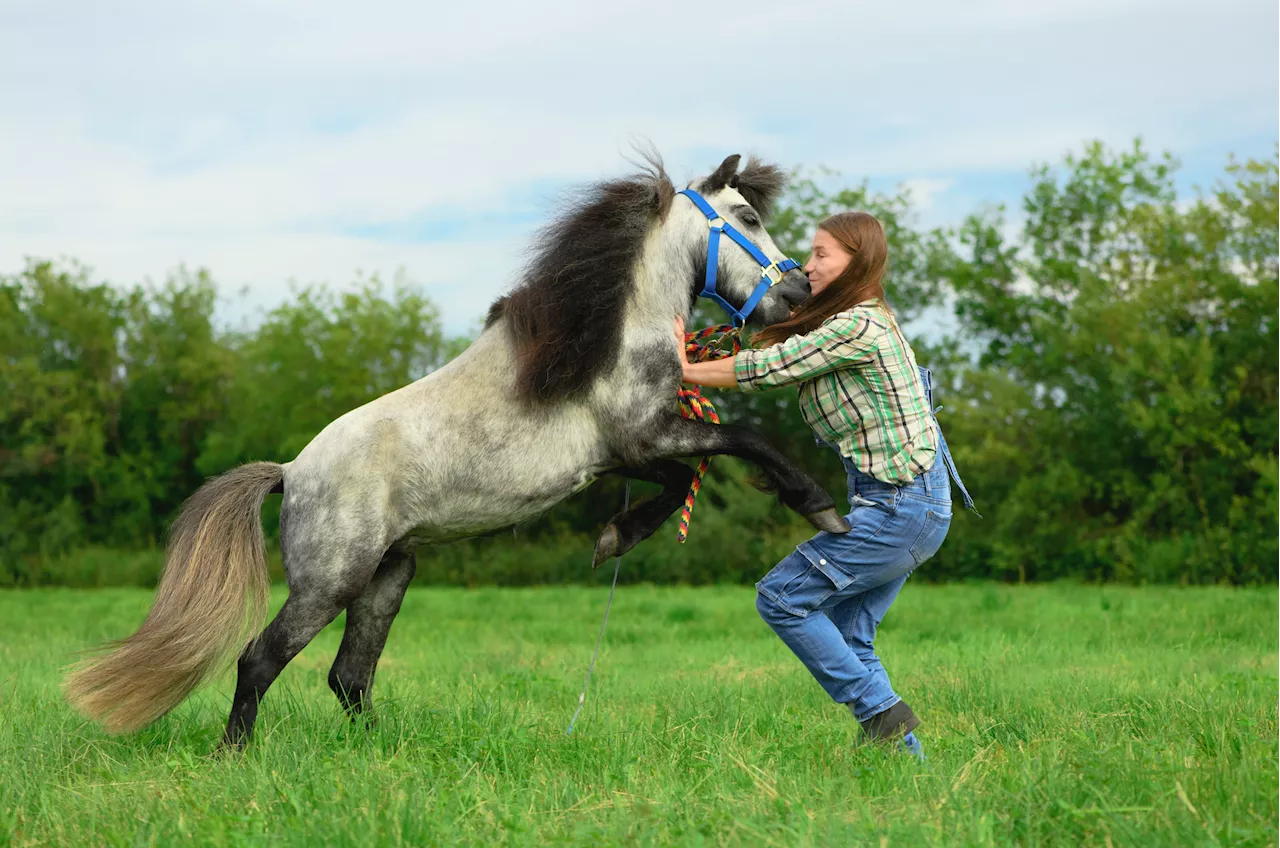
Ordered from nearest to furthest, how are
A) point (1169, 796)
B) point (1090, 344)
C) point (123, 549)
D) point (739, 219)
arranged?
1. point (1169, 796)
2. point (739, 219)
3. point (1090, 344)
4. point (123, 549)

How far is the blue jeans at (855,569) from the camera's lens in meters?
4.81

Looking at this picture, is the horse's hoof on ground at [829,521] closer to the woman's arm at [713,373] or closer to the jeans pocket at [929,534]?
the jeans pocket at [929,534]

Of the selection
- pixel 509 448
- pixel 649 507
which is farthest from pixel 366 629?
pixel 649 507

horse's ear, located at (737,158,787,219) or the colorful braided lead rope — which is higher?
horse's ear, located at (737,158,787,219)

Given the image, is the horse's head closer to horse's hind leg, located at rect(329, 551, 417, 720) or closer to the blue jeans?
the blue jeans

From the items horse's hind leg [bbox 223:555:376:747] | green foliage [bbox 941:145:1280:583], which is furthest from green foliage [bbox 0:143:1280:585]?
horse's hind leg [bbox 223:555:376:747]

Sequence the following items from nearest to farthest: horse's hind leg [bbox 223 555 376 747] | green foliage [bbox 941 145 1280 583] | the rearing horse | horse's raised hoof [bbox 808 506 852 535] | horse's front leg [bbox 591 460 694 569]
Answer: horse's raised hoof [bbox 808 506 852 535] < the rearing horse < horse's hind leg [bbox 223 555 376 747] < horse's front leg [bbox 591 460 694 569] < green foliage [bbox 941 145 1280 583]

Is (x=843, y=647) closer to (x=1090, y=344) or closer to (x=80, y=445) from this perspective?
(x=1090, y=344)

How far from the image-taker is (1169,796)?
3783mm

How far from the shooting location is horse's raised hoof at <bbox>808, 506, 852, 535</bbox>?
4.84 meters

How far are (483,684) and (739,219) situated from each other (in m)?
3.94

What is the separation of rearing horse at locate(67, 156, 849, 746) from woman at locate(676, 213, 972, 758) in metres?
0.16

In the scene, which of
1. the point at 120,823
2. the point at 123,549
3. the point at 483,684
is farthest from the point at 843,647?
the point at 123,549

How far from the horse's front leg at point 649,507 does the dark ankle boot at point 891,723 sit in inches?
49.9
